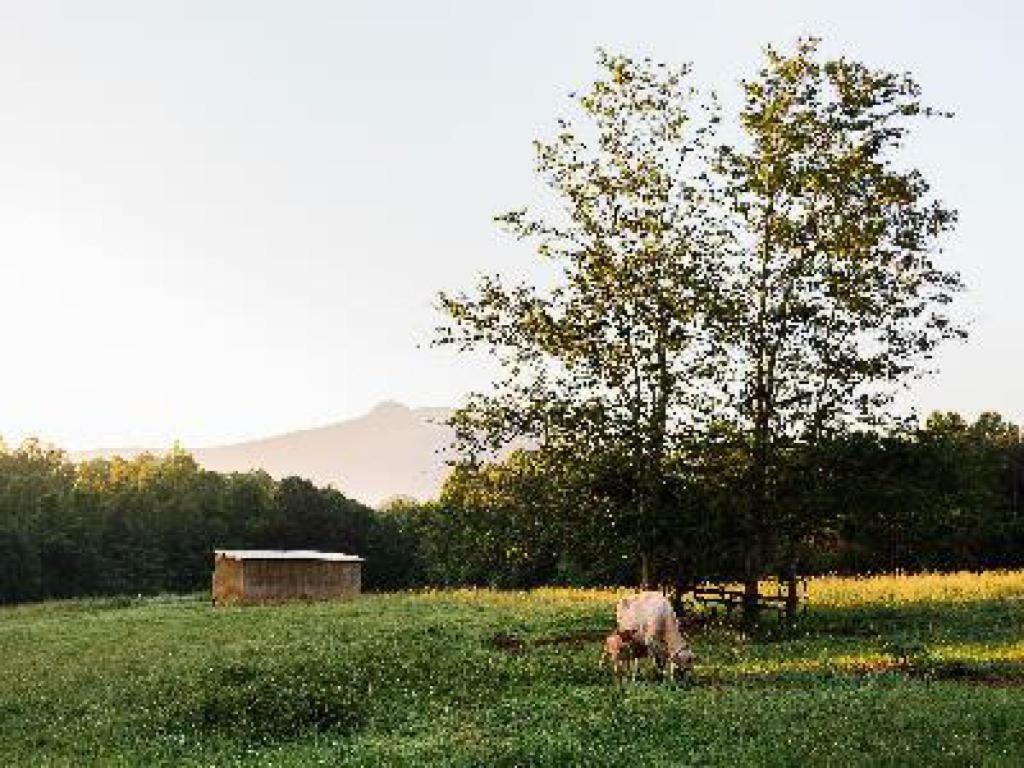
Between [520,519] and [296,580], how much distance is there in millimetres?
39016

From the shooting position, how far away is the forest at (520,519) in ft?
119

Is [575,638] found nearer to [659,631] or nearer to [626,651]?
[626,651]

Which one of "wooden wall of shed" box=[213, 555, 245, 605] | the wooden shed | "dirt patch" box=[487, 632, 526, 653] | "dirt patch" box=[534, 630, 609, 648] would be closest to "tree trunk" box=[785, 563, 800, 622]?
"dirt patch" box=[534, 630, 609, 648]

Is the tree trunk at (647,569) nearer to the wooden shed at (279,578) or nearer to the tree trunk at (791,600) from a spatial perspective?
the tree trunk at (791,600)

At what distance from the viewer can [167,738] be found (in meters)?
22.5

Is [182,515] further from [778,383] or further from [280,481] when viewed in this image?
[778,383]

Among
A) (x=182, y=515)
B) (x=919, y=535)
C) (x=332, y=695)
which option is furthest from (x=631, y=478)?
(x=182, y=515)

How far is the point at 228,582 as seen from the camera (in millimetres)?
72125

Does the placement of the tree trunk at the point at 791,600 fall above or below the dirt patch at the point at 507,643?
above

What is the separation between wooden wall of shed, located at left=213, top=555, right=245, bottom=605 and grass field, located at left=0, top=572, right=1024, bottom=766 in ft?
78.0

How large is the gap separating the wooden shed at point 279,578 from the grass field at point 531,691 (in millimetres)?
24094

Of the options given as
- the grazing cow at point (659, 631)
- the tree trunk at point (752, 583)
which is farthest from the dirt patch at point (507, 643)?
the tree trunk at point (752, 583)

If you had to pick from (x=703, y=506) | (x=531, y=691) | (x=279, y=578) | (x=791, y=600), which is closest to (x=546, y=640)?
(x=703, y=506)

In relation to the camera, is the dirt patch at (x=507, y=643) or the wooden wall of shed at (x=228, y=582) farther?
the wooden wall of shed at (x=228, y=582)
